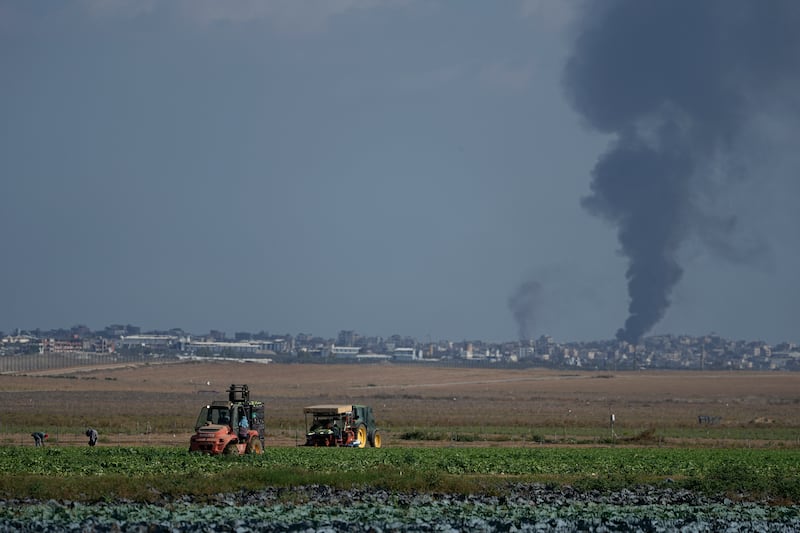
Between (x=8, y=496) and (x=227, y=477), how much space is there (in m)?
5.48

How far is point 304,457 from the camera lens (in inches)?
1427

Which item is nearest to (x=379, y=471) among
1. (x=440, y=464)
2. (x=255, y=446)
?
(x=440, y=464)

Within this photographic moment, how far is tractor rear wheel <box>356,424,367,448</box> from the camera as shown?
44.9m

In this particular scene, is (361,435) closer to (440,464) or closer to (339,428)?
(339,428)

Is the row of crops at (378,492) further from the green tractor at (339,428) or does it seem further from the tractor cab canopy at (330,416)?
the tractor cab canopy at (330,416)

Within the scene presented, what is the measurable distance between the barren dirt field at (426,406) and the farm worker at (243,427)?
10.4 metres

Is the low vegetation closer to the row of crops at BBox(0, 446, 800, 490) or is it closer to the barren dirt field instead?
the row of crops at BBox(0, 446, 800, 490)

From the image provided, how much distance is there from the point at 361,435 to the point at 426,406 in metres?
52.3

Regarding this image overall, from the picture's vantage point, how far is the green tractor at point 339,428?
4419cm

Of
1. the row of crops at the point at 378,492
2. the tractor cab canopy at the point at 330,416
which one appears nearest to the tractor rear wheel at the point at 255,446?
the row of crops at the point at 378,492

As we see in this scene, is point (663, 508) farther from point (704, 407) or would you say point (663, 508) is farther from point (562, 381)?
point (562, 381)

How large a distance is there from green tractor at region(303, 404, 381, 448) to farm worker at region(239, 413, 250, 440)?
20.1 ft

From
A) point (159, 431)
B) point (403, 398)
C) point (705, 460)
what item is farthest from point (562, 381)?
point (705, 460)

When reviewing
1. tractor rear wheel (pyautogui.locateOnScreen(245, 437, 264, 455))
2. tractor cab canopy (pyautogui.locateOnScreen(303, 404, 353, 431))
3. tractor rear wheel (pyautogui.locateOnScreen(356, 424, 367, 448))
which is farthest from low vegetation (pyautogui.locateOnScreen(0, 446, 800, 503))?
tractor rear wheel (pyautogui.locateOnScreen(356, 424, 367, 448))
